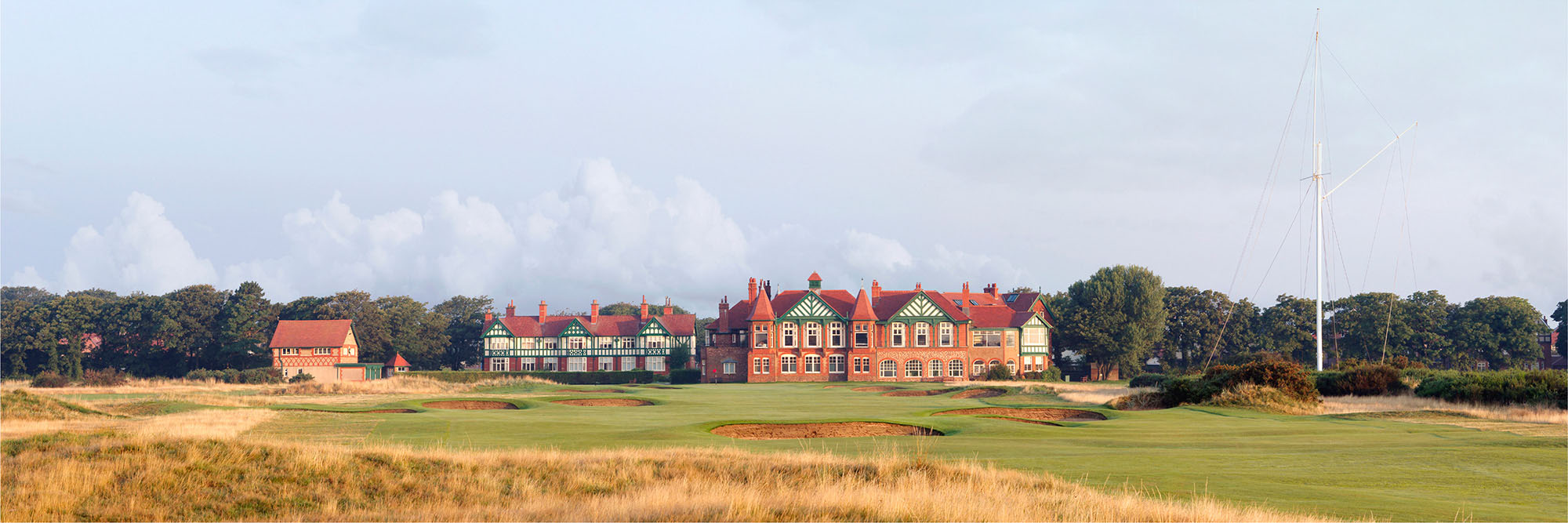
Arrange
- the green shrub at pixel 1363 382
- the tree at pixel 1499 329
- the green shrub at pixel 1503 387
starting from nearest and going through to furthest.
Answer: the green shrub at pixel 1503 387 → the green shrub at pixel 1363 382 → the tree at pixel 1499 329

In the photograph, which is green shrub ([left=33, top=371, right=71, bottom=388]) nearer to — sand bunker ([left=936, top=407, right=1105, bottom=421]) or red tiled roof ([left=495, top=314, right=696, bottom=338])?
red tiled roof ([left=495, top=314, right=696, bottom=338])

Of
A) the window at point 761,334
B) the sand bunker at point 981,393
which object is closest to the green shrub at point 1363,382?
the sand bunker at point 981,393

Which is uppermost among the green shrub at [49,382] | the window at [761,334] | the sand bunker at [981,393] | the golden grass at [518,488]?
the window at [761,334]

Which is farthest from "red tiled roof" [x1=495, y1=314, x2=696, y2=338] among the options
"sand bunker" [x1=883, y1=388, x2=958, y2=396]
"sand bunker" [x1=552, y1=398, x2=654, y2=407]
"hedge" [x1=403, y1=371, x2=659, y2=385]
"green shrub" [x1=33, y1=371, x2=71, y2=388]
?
"sand bunker" [x1=552, y1=398, x2=654, y2=407]

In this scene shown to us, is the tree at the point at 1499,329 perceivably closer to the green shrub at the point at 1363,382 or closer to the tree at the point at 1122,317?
the tree at the point at 1122,317

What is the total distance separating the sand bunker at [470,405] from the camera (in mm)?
41625

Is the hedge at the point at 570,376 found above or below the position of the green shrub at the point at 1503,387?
below

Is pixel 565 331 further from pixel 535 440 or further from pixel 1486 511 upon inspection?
pixel 1486 511

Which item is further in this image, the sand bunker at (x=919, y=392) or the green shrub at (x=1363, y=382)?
the sand bunker at (x=919, y=392)

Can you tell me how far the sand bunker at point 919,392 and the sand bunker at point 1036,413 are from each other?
19865mm

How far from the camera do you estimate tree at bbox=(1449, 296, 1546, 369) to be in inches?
3460

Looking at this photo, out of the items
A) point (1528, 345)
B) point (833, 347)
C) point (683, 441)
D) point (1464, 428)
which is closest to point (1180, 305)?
point (1528, 345)

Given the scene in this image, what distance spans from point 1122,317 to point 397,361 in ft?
232

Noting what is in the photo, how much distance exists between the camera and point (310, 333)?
317ft
